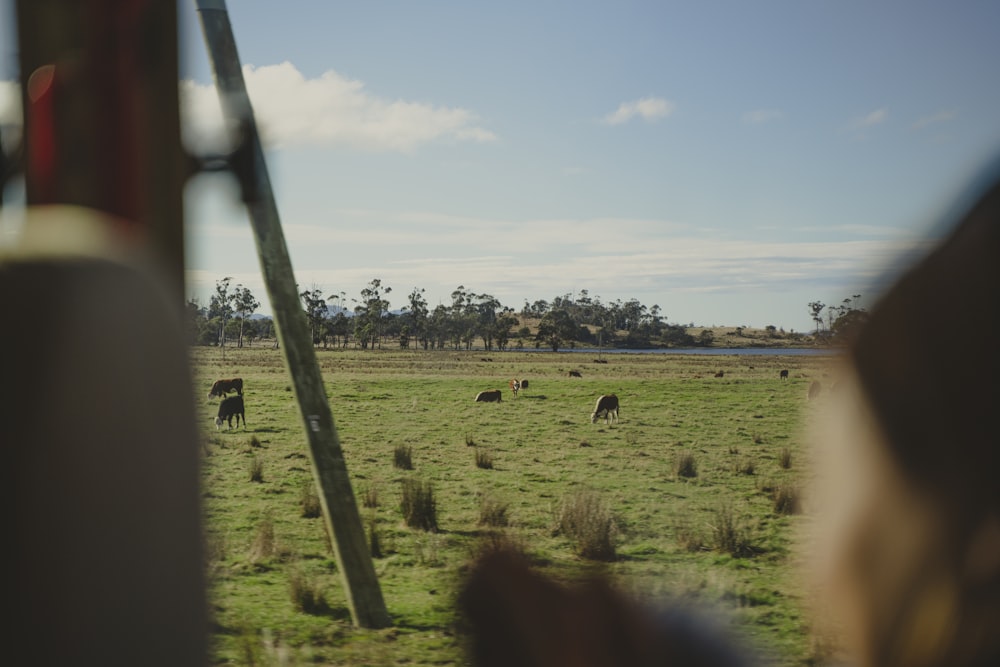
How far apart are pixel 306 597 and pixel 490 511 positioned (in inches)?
72.5

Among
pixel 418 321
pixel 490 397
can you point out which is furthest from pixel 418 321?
pixel 490 397

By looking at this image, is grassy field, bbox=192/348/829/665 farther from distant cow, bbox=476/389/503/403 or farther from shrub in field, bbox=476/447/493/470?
distant cow, bbox=476/389/503/403

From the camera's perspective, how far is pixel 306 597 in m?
5.09

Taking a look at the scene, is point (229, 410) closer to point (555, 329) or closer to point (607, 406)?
point (607, 406)

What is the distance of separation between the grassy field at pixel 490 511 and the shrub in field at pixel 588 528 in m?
0.07

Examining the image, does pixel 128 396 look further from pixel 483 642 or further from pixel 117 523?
pixel 483 642

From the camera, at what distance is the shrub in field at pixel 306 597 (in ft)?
16.5

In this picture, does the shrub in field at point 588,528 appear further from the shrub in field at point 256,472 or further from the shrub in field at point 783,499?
the shrub in field at point 256,472

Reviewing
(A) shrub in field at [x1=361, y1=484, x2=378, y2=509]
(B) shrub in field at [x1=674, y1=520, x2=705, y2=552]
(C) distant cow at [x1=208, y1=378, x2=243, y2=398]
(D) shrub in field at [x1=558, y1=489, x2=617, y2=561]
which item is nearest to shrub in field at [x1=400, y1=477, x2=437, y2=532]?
(A) shrub in field at [x1=361, y1=484, x2=378, y2=509]

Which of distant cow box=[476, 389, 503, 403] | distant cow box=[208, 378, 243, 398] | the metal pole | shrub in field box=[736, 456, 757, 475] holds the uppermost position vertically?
the metal pole

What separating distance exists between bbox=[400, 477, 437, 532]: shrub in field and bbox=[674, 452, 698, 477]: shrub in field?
4.65 metres

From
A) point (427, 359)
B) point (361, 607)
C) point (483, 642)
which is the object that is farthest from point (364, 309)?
point (483, 642)

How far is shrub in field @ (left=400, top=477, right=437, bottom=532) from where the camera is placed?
7915 mm

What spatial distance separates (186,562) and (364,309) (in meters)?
62.8
